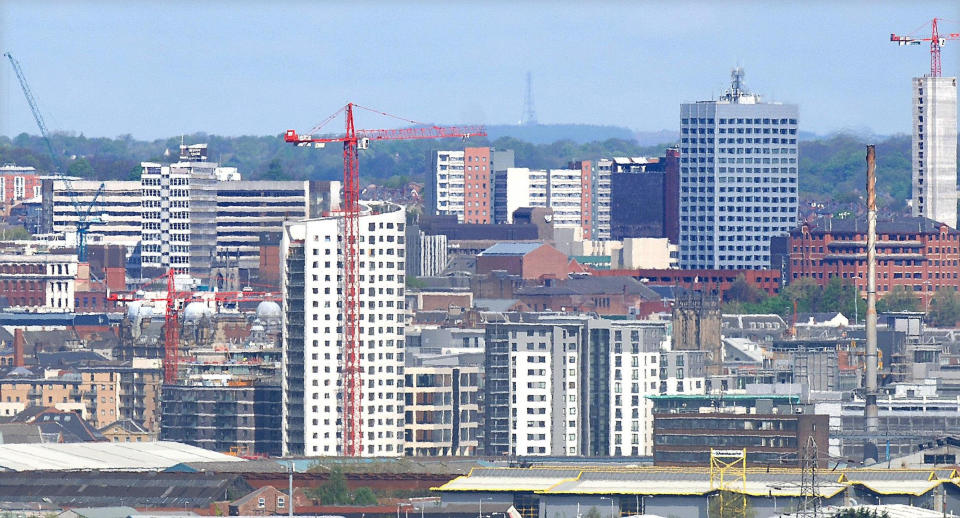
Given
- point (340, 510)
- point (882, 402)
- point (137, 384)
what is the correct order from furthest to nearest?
point (137, 384) < point (882, 402) < point (340, 510)

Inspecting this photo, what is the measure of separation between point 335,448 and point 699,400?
27.1 meters

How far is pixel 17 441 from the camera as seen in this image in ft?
537

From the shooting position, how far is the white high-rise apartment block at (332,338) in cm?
16300

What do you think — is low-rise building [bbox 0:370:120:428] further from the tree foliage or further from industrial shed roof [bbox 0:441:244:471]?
the tree foliage

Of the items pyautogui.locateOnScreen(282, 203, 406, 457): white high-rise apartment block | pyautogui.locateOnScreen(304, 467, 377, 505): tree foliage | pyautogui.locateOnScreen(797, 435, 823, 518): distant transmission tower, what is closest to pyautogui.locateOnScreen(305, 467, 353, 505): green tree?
pyautogui.locateOnScreen(304, 467, 377, 505): tree foliage

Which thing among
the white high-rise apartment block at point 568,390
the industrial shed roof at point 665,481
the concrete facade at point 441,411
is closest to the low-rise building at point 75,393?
the concrete facade at point 441,411

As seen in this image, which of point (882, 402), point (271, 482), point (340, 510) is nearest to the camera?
point (340, 510)

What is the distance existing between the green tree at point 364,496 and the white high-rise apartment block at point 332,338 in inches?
1088

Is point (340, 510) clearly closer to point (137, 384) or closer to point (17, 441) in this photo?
point (17, 441)

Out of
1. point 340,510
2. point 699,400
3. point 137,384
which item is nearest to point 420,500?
point 340,510

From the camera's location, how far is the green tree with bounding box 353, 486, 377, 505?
131 meters

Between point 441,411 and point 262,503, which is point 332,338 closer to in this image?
point 441,411

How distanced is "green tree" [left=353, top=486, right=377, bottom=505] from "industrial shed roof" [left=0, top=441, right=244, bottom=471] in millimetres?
10420

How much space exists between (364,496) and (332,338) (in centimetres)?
3284
